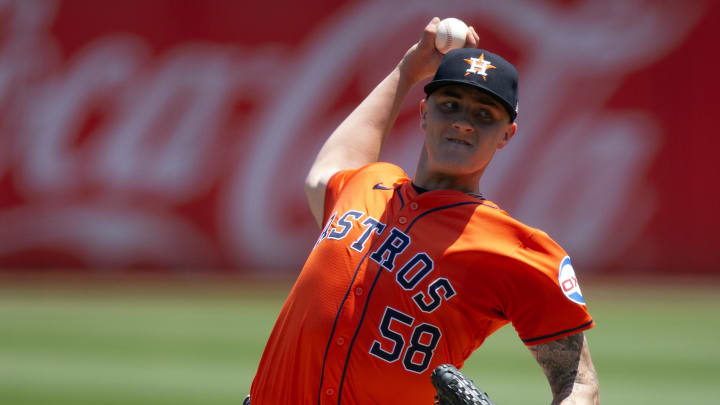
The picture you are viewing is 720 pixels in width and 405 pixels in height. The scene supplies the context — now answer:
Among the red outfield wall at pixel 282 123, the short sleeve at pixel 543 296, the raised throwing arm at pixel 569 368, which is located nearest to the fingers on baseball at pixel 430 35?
the short sleeve at pixel 543 296

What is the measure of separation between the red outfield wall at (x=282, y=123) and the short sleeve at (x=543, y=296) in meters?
9.10

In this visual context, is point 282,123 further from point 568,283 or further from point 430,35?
point 568,283

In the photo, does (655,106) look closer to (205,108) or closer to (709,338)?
(709,338)

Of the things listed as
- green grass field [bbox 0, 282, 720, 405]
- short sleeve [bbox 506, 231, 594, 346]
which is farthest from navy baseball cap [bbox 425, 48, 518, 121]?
green grass field [bbox 0, 282, 720, 405]

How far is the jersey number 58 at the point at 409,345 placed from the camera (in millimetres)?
2463

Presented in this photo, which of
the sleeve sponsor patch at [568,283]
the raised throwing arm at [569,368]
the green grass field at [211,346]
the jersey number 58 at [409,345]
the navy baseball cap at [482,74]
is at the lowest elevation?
the raised throwing arm at [569,368]

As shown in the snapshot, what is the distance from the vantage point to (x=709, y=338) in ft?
25.9

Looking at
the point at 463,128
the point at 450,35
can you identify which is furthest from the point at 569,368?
the point at 450,35

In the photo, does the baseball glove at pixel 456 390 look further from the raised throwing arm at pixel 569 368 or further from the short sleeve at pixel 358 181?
the short sleeve at pixel 358 181

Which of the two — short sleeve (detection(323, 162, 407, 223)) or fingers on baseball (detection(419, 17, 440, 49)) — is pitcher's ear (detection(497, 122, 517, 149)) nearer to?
short sleeve (detection(323, 162, 407, 223))

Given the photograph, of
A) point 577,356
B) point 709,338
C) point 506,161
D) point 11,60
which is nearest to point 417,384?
point 577,356

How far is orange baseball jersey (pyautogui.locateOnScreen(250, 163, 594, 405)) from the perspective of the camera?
2.39 metres

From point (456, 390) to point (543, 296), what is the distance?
0.52m

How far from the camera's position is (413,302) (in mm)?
2479
